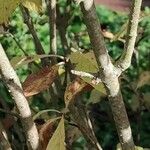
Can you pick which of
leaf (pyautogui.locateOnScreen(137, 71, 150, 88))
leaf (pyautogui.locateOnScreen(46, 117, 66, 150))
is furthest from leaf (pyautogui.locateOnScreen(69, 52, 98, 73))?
leaf (pyautogui.locateOnScreen(137, 71, 150, 88))

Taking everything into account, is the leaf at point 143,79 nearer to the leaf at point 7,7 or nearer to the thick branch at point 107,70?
the thick branch at point 107,70

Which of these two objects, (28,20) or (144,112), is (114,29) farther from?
(28,20)

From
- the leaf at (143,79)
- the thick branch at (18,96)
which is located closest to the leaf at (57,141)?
the thick branch at (18,96)

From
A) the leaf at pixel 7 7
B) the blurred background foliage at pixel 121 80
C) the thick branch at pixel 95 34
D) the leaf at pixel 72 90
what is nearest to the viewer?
the thick branch at pixel 95 34

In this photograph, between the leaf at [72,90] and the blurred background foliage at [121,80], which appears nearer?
the leaf at [72,90]

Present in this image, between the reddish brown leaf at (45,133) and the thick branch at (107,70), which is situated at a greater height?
the thick branch at (107,70)

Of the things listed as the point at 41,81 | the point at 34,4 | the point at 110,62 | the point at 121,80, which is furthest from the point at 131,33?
the point at 121,80
